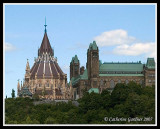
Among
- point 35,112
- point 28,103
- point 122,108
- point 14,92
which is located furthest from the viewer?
point 14,92

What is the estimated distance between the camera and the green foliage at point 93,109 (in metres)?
115

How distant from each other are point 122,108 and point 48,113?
1550 cm

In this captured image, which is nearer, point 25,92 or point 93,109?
point 93,109

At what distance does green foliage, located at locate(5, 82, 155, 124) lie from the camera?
377ft

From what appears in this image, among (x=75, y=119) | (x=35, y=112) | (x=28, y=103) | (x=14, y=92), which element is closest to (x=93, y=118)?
(x=75, y=119)

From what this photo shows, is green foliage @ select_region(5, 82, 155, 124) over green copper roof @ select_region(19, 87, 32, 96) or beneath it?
beneath

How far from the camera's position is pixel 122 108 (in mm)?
121188

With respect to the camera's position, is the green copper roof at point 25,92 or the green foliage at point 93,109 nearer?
the green foliage at point 93,109

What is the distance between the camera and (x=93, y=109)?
419ft

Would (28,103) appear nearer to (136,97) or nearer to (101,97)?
(101,97)

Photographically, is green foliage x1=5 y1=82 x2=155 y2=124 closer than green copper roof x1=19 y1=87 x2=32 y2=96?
Yes

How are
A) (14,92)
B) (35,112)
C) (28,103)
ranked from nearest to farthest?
(35,112) < (28,103) < (14,92)

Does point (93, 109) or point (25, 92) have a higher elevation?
point (25, 92)

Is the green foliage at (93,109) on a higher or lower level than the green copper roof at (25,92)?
lower
